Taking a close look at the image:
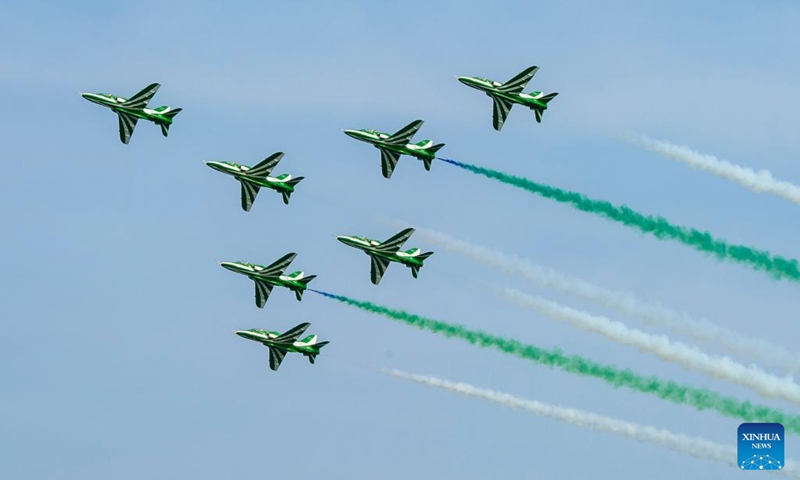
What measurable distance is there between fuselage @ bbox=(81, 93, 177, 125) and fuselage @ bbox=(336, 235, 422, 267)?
65.8 feet

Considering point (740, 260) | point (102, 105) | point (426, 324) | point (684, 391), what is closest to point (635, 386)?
point (684, 391)

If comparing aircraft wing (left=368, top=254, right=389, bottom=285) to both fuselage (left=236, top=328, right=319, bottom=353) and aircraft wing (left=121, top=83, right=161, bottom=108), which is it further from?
aircraft wing (left=121, top=83, right=161, bottom=108)

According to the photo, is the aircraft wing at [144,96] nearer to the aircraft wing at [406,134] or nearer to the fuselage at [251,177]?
the fuselage at [251,177]

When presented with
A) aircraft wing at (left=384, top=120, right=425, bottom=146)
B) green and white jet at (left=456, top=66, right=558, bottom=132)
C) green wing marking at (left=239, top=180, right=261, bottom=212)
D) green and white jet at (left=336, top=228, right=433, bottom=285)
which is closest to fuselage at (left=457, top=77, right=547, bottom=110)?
green and white jet at (left=456, top=66, right=558, bottom=132)

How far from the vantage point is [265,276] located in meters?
151

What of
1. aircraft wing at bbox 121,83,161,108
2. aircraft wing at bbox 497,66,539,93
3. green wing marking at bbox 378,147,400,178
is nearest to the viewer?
aircraft wing at bbox 497,66,539,93

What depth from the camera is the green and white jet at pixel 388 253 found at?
14312cm

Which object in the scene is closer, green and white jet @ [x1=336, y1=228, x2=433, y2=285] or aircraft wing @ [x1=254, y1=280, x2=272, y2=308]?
green and white jet @ [x1=336, y1=228, x2=433, y2=285]

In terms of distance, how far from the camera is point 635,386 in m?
132

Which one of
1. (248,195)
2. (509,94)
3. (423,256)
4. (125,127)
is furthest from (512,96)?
(125,127)

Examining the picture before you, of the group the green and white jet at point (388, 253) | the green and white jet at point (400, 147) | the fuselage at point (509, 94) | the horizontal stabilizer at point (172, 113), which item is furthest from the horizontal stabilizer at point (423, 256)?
the horizontal stabilizer at point (172, 113)

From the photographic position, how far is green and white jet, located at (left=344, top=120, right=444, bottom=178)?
141 meters

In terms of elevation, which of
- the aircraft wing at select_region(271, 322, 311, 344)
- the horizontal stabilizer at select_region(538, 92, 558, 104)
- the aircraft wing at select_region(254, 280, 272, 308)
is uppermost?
the horizontal stabilizer at select_region(538, 92, 558, 104)

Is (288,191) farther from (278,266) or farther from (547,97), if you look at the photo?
(547,97)
